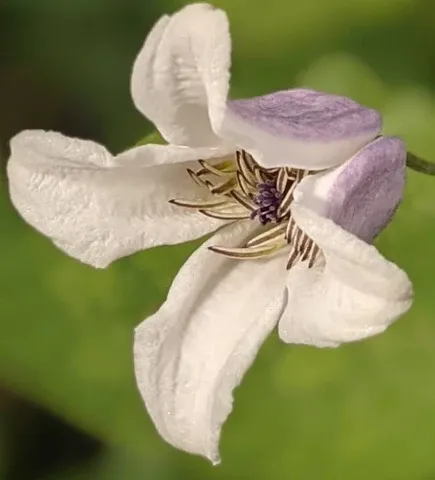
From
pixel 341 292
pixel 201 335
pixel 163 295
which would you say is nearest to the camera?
pixel 341 292

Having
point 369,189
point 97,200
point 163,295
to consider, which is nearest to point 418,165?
point 369,189

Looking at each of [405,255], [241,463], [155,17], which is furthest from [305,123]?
[155,17]

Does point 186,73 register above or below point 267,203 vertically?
above

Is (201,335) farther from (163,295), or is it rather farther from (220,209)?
(163,295)

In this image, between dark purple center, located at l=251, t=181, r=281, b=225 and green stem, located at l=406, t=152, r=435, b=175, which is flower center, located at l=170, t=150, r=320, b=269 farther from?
green stem, located at l=406, t=152, r=435, b=175

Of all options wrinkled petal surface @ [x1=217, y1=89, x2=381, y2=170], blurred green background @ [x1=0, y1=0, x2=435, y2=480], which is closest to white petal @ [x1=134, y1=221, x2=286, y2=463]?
wrinkled petal surface @ [x1=217, y1=89, x2=381, y2=170]

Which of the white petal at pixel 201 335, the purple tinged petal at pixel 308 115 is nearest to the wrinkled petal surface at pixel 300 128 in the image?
the purple tinged petal at pixel 308 115

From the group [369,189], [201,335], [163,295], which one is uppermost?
[369,189]

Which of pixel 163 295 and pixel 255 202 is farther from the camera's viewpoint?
pixel 163 295

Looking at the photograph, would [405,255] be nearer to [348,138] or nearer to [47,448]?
[348,138]
